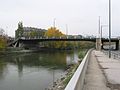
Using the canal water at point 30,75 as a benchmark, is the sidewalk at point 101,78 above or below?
above

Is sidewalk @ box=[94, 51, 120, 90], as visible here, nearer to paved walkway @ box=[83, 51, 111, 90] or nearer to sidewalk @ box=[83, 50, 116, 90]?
sidewalk @ box=[83, 50, 116, 90]

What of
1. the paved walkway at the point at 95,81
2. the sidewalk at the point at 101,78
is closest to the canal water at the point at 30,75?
the sidewalk at the point at 101,78

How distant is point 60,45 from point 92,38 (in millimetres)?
30670

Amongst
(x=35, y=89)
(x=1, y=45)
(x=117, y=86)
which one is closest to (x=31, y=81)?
(x=35, y=89)

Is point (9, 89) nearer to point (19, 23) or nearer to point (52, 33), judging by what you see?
point (52, 33)

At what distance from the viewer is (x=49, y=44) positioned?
407 feet

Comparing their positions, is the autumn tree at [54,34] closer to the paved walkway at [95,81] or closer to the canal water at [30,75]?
the canal water at [30,75]

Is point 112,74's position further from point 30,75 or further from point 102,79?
point 30,75

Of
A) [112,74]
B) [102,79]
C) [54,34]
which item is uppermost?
[54,34]

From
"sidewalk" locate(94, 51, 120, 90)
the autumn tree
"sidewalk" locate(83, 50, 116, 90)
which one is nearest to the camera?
"sidewalk" locate(83, 50, 116, 90)

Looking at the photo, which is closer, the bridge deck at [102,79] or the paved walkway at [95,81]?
the paved walkway at [95,81]

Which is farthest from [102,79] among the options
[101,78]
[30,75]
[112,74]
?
[30,75]

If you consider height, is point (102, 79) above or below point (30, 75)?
above

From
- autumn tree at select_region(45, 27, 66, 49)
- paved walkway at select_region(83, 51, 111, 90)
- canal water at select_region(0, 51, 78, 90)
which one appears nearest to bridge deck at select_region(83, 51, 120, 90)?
paved walkway at select_region(83, 51, 111, 90)
